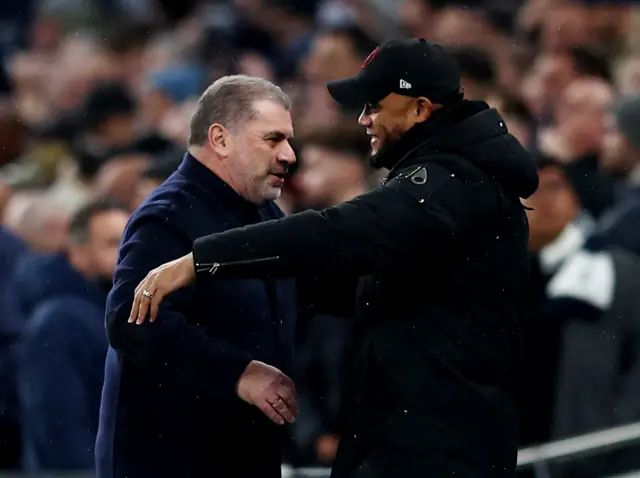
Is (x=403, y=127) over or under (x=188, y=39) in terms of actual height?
over

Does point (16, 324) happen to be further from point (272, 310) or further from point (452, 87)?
point (452, 87)

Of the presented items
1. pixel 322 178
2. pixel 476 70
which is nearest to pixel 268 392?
pixel 322 178

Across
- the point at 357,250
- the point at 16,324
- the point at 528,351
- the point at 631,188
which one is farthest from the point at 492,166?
the point at 16,324

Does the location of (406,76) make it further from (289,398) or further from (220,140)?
(289,398)

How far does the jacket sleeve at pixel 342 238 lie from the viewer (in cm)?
494

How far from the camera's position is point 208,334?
5.48 meters

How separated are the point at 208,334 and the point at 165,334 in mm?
268

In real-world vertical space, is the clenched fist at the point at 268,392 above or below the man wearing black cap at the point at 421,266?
below

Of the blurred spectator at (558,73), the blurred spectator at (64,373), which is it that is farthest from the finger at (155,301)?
the blurred spectator at (558,73)

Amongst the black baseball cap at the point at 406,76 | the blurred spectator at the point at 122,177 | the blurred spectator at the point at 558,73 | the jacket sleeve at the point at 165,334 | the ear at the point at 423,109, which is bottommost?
the blurred spectator at the point at 122,177

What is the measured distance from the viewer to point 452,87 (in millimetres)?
5266

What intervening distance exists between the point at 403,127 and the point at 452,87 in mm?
191

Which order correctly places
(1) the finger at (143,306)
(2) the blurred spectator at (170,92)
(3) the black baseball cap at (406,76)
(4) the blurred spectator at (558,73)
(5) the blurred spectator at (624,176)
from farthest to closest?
(2) the blurred spectator at (170,92)
(4) the blurred spectator at (558,73)
(5) the blurred spectator at (624,176)
(3) the black baseball cap at (406,76)
(1) the finger at (143,306)

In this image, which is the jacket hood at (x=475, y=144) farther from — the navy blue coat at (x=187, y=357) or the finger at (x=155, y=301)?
the finger at (x=155, y=301)
